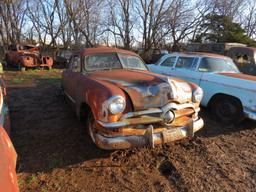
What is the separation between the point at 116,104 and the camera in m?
3.23

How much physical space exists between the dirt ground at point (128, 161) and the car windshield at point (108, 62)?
51.7 inches

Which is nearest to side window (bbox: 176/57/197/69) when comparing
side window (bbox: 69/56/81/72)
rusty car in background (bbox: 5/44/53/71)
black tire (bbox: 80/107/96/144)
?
side window (bbox: 69/56/81/72)

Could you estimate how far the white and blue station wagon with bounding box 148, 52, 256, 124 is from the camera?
4.95m

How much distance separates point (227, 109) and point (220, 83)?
0.64 meters

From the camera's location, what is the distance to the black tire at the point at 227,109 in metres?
5.21

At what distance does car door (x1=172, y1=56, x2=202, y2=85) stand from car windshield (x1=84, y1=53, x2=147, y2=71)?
1.76 m

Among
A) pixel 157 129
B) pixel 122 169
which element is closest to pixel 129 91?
pixel 157 129

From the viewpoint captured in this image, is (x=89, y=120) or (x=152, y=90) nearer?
(x=152, y=90)

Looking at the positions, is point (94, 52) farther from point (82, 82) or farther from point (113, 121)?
point (113, 121)

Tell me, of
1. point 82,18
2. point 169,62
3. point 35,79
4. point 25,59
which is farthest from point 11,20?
point 169,62

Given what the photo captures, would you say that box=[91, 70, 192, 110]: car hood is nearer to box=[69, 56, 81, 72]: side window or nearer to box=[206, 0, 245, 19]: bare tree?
box=[69, 56, 81, 72]: side window

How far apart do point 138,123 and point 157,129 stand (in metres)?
0.36

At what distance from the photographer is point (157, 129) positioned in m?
3.51

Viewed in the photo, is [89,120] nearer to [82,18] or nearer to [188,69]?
[188,69]
